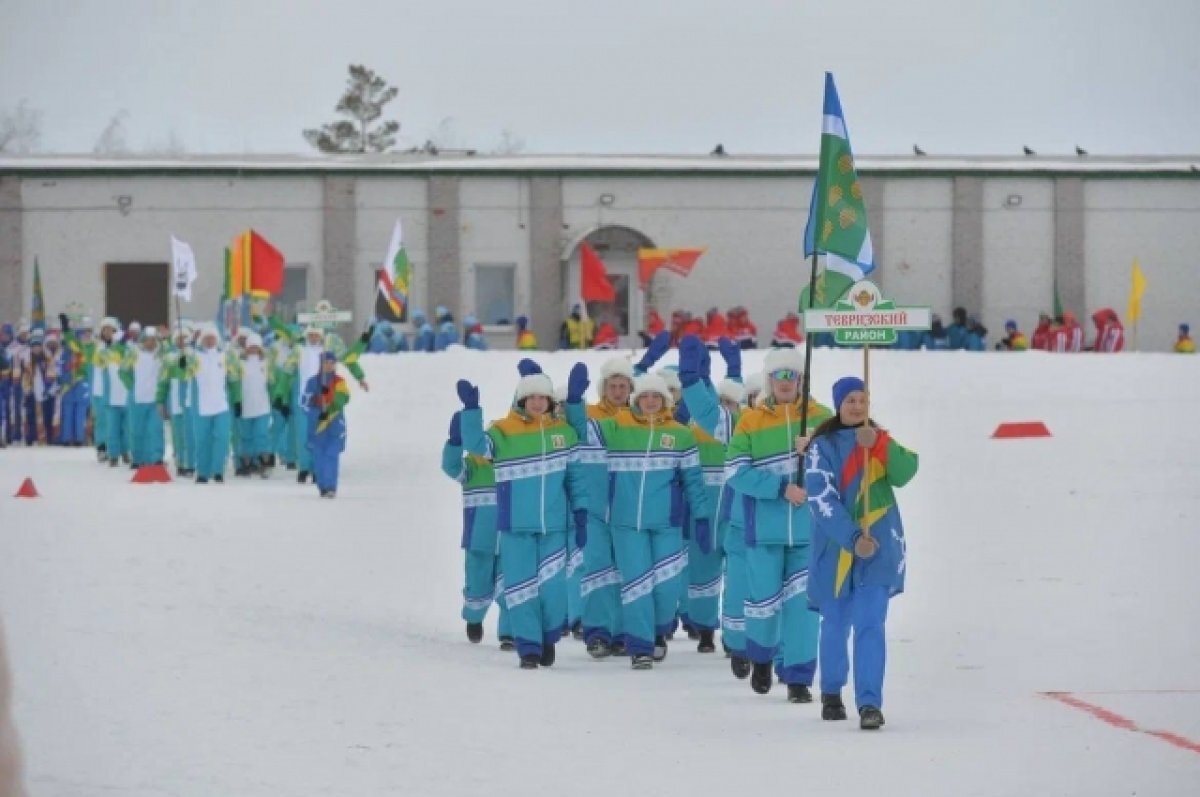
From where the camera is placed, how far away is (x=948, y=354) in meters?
37.5

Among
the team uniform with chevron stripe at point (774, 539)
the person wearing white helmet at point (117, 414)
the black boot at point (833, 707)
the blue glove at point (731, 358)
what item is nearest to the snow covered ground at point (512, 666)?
the black boot at point (833, 707)

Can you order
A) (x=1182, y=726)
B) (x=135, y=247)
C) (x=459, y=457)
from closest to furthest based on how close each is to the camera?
(x=1182, y=726) → (x=459, y=457) → (x=135, y=247)

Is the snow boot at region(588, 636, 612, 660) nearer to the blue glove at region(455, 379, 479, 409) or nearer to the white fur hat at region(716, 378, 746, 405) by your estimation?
the blue glove at region(455, 379, 479, 409)

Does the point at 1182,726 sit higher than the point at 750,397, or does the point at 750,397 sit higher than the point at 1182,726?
the point at 750,397

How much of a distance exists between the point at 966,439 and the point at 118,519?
11.7 m

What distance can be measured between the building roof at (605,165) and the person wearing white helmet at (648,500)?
35370mm

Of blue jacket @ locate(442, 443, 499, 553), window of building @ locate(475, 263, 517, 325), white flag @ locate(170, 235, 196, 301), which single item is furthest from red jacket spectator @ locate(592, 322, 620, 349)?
blue jacket @ locate(442, 443, 499, 553)

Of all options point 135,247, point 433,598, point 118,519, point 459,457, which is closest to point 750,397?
point 459,457

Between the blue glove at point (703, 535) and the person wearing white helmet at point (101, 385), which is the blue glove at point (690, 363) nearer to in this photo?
the blue glove at point (703, 535)

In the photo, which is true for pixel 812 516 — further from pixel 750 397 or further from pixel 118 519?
pixel 118 519

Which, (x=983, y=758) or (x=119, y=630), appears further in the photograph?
(x=119, y=630)

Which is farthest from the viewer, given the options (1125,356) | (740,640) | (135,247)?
(135,247)

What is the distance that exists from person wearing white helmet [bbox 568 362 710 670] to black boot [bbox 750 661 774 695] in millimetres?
1255

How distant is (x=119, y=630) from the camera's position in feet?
46.8
